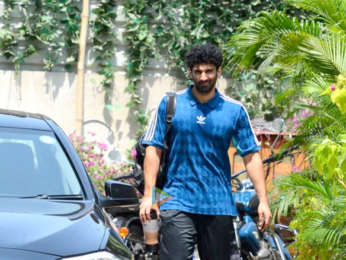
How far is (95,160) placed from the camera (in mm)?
11242

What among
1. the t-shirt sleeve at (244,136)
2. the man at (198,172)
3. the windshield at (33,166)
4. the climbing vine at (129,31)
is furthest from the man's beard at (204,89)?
the climbing vine at (129,31)

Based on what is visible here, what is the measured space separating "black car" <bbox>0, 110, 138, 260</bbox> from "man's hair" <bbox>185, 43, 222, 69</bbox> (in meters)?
1.02

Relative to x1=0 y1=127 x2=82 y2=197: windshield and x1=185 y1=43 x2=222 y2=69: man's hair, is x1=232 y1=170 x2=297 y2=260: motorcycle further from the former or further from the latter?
x1=0 y1=127 x2=82 y2=197: windshield

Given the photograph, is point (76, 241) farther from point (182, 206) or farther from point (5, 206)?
point (182, 206)

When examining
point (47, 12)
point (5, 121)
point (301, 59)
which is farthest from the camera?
point (47, 12)

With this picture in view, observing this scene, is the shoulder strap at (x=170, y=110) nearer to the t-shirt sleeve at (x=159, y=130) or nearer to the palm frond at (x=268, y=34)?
the t-shirt sleeve at (x=159, y=130)

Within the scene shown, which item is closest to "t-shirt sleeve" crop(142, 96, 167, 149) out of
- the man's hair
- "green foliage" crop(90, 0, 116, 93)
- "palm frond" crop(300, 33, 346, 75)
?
the man's hair

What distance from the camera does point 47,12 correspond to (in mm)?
12008

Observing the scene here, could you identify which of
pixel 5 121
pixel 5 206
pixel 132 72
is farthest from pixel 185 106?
pixel 132 72

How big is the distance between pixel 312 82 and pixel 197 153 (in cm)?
189

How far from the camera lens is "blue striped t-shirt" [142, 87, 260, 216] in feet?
17.3

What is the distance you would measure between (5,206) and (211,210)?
156 cm

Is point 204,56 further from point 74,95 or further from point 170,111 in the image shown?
point 74,95

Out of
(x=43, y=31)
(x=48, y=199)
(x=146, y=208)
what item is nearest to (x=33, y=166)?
(x=48, y=199)
